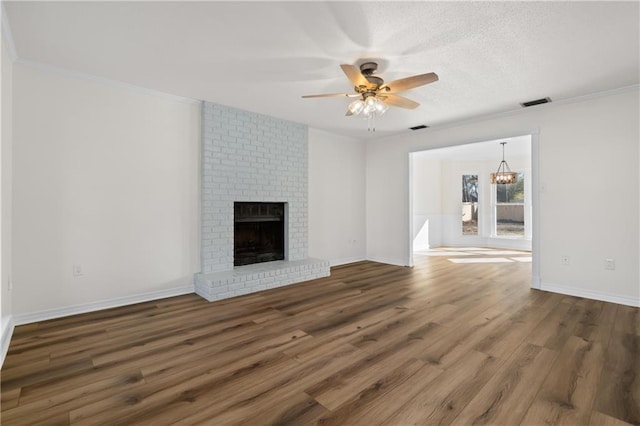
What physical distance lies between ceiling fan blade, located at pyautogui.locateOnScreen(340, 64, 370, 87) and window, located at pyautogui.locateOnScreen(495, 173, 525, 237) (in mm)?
7405

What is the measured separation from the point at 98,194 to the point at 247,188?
188 cm

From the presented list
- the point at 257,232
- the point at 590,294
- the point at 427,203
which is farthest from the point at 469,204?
the point at 257,232

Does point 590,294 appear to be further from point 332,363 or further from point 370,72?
point 370,72

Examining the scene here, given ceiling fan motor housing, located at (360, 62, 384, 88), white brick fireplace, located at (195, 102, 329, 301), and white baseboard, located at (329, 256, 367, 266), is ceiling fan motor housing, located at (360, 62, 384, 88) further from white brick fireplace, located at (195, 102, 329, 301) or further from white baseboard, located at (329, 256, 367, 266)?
white baseboard, located at (329, 256, 367, 266)

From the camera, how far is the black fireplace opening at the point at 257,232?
4.74 meters

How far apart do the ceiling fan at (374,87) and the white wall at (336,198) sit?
2.48m

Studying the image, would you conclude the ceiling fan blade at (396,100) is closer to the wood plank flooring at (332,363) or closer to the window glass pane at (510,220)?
the wood plank flooring at (332,363)

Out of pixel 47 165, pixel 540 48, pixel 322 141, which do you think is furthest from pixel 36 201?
pixel 540 48

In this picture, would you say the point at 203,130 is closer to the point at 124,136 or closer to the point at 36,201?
the point at 124,136

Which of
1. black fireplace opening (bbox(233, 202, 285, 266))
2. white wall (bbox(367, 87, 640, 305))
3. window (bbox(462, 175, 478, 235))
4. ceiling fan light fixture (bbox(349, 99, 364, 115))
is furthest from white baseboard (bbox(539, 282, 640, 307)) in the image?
window (bbox(462, 175, 478, 235))

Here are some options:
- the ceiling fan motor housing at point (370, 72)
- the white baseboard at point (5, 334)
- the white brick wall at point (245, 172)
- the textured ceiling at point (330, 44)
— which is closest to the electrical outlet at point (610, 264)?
the textured ceiling at point (330, 44)

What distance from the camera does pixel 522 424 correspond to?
165 cm

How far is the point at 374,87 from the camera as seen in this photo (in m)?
3.01

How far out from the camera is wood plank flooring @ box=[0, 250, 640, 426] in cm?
176
